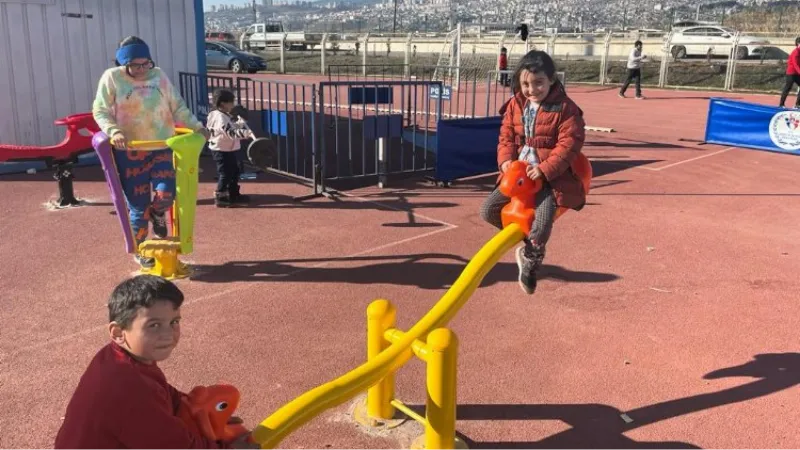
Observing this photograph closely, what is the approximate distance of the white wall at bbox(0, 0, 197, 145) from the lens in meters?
9.56

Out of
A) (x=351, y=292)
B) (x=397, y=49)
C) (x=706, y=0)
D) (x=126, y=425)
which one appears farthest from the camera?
(x=706, y=0)

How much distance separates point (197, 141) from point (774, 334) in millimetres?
4791

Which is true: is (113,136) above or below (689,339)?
above

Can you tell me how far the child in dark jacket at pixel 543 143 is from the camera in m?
3.80

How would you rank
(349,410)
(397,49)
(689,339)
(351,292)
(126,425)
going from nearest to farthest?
1. (126,425)
2. (349,410)
3. (689,339)
4. (351,292)
5. (397,49)

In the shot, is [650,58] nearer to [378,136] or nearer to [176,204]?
[378,136]

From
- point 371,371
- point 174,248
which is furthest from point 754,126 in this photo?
point 371,371

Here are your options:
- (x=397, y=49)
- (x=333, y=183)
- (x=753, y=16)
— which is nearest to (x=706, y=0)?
(x=753, y=16)

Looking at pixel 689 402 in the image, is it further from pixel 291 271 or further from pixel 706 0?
pixel 706 0

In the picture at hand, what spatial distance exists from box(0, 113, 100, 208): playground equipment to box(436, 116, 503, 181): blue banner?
470 cm

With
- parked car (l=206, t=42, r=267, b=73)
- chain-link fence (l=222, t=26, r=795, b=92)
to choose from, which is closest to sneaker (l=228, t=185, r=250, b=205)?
chain-link fence (l=222, t=26, r=795, b=92)

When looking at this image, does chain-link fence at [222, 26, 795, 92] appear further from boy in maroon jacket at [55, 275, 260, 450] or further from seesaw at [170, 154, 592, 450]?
boy in maroon jacket at [55, 275, 260, 450]

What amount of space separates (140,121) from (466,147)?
17.9 ft

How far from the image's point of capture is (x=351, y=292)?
546cm
